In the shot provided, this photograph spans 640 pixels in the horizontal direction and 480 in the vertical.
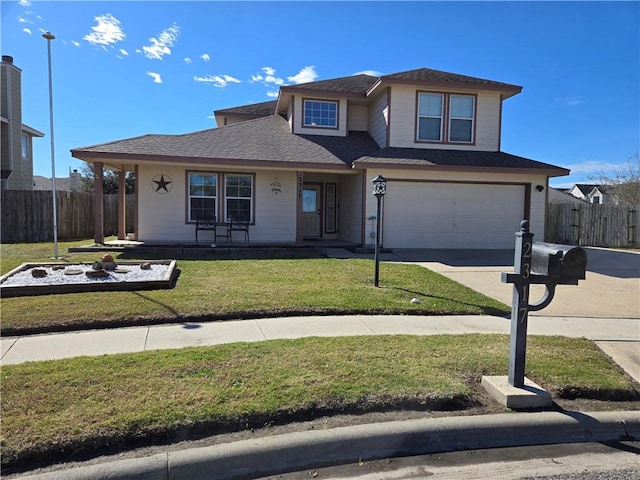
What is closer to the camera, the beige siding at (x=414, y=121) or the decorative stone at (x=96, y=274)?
the decorative stone at (x=96, y=274)

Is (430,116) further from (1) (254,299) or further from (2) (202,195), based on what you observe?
(1) (254,299)

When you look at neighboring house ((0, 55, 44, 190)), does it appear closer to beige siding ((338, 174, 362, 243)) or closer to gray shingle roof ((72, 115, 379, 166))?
gray shingle roof ((72, 115, 379, 166))

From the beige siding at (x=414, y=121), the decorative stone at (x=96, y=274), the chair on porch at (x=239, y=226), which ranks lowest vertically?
the decorative stone at (x=96, y=274)

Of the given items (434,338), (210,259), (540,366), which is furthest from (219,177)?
(540,366)

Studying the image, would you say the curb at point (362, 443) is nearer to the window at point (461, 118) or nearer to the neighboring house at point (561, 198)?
the window at point (461, 118)

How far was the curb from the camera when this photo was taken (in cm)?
289

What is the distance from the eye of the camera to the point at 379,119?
16797 millimetres

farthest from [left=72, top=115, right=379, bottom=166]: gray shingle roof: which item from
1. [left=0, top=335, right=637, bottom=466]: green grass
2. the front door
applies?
[left=0, top=335, right=637, bottom=466]: green grass

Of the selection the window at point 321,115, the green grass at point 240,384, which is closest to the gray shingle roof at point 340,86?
the window at point 321,115

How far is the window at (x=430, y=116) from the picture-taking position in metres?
15.8

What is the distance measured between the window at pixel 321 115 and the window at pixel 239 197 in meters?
3.67

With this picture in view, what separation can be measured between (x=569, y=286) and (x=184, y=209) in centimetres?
1150

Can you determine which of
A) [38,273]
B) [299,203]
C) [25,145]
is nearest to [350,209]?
[299,203]

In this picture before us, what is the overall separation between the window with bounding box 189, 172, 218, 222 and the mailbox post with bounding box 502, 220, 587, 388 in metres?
12.4
